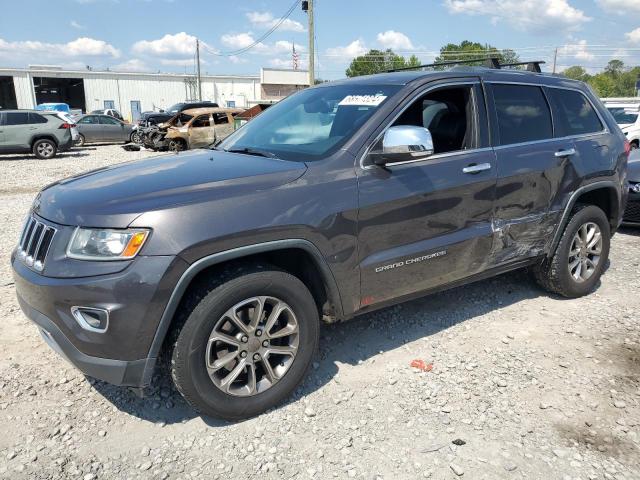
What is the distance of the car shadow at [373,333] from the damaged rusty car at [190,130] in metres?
Result: 14.6

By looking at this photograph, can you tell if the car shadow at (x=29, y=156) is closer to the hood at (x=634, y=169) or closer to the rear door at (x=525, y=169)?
the hood at (x=634, y=169)

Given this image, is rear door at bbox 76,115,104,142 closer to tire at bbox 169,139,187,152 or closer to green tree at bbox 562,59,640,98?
tire at bbox 169,139,187,152

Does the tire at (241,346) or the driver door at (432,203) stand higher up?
the driver door at (432,203)

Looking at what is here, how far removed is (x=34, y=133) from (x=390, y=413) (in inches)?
687

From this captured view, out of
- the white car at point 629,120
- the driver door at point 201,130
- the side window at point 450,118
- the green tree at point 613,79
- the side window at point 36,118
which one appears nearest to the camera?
the side window at point 450,118

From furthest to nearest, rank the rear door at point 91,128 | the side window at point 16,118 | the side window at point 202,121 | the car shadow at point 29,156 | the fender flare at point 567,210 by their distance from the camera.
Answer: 1. the rear door at point 91,128
2. the side window at point 202,121
3. the car shadow at point 29,156
4. the side window at point 16,118
5. the fender flare at point 567,210

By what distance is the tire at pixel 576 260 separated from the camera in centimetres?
434

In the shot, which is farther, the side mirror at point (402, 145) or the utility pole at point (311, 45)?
the utility pole at point (311, 45)

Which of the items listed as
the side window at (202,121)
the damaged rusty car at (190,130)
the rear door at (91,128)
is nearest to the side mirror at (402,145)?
the damaged rusty car at (190,130)

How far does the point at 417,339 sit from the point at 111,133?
888 inches

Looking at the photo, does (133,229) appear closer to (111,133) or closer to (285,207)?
(285,207)

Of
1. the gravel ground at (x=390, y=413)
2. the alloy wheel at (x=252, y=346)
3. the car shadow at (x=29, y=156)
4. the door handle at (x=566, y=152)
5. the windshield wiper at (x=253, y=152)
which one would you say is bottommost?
the gravel ground at (x=390, y=413)

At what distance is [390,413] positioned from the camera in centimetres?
297

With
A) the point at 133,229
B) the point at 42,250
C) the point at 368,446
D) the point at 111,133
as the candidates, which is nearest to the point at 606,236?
the point at 368,446
